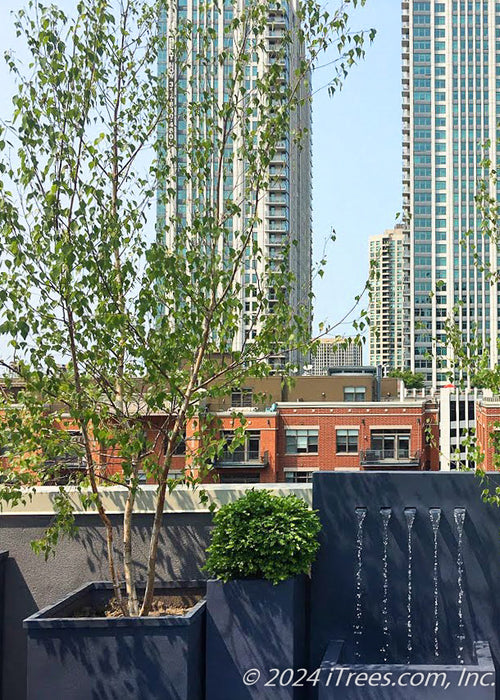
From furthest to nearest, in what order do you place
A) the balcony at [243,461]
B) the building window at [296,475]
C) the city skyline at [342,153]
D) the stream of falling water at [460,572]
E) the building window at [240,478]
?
the building window at [296,475] < the building window at [240,478] < the balcony at [243,461] < the stream of falling water at [460,572] < the city skyline at [342,153]

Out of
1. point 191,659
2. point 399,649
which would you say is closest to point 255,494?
point 191,659

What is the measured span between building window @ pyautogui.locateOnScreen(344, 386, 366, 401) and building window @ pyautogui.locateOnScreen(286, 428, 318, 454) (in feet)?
21.1

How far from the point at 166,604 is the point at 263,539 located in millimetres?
975

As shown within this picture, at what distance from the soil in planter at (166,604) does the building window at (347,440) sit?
2707 cm

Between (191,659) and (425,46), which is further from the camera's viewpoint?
(425,46)

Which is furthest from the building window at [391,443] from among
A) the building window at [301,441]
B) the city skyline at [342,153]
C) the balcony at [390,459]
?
the city skyline at [342,153]

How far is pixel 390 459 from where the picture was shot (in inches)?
1256

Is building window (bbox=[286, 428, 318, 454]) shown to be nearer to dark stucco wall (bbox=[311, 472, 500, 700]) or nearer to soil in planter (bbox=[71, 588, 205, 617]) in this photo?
dark stucco wall (bbox=[311, 472, 500, 700])

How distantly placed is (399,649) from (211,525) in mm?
1492

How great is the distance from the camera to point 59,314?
15.8 ft

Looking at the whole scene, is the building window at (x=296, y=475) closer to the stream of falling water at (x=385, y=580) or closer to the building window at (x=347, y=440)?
the building window at (x=347, y=440)

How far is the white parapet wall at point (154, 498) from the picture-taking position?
5449 millimetres

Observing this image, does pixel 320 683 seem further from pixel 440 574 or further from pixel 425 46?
pixel 425 46

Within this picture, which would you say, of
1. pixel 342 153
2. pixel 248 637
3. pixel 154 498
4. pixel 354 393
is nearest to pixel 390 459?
pixel 354 393
